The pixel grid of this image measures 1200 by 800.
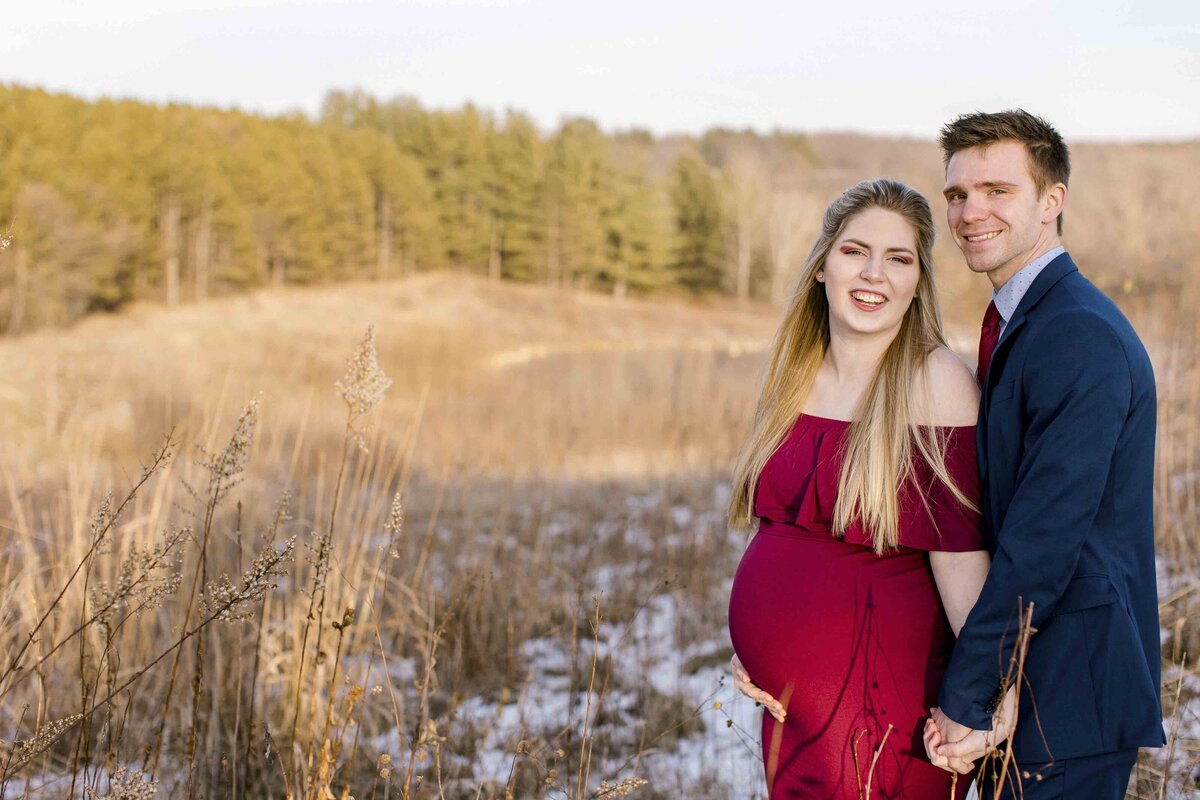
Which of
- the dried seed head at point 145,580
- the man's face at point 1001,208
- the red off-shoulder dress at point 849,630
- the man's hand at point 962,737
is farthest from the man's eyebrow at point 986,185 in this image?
the dried seed head at point 145,580

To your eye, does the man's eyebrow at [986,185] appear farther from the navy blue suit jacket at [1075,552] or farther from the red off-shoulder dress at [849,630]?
the red off-shoulder dress at [849,630]

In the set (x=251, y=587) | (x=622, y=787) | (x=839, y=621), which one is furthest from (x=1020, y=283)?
(x=251, y=587)

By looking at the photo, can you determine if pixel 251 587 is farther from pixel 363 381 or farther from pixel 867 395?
pixel 867 395

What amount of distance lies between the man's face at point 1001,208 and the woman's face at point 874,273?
19cm

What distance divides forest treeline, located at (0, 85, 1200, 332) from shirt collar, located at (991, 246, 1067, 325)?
1428 centimetres

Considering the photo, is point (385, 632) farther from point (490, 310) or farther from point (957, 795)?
point (490, 310)

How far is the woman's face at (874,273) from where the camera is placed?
2.04 m

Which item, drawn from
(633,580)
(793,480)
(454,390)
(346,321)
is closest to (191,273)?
(346,321)

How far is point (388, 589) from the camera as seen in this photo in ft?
15.5

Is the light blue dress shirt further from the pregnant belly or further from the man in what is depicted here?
the pregnant belly

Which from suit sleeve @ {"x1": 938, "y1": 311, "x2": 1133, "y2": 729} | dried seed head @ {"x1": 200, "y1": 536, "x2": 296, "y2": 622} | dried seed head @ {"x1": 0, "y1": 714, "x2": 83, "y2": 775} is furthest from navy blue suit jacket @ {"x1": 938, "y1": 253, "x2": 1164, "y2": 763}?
dried seed head @ {"x1": 0, "y1": 714, "x2": 83, "y2": 775}

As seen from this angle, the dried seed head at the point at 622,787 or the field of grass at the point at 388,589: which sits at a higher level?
the dried seed head at the point at 622,787

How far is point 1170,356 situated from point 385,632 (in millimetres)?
6371

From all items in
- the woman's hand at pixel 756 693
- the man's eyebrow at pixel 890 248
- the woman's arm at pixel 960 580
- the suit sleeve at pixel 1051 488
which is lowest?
the woman's hand at pixel 756 693
